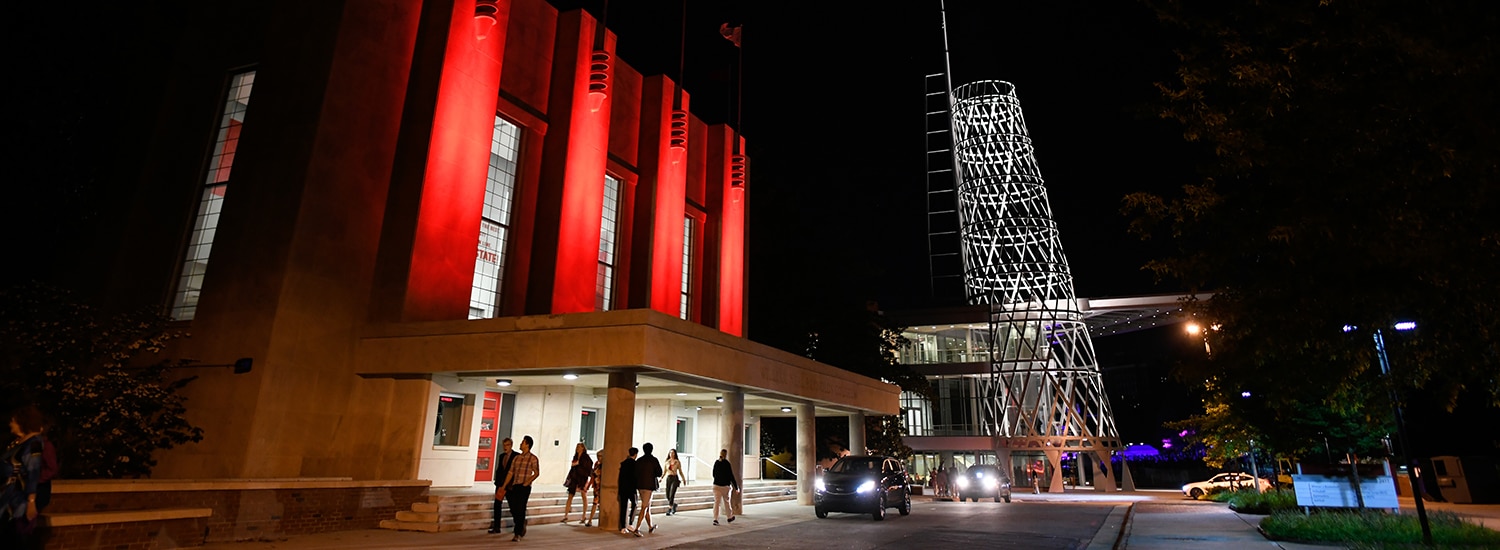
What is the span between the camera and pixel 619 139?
26.0m

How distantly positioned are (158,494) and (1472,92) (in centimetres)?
1748

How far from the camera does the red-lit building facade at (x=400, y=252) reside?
54.3 ft

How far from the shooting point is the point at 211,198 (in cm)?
1919

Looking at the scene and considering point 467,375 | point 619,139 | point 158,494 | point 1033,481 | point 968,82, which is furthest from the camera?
point 968,82

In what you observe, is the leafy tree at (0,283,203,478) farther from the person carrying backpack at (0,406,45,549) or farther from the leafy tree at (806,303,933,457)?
the leafy tree at (806,303,933,457)

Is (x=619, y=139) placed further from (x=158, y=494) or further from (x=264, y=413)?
(x=158, y=494)

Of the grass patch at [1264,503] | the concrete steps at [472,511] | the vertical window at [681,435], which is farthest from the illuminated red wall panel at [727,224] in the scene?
the grass patch at [1264,503]

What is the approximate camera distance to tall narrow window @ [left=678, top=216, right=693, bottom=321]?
29.2 m

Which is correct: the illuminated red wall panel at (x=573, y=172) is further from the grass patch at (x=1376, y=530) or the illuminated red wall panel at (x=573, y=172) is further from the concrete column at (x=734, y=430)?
the grass patch at (x=1376, y=530)

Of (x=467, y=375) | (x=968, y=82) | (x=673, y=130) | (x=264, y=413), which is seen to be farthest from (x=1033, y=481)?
(x=264, y=413)

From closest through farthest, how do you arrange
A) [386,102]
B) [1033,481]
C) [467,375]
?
[467,375], [386,102], [1033,481]

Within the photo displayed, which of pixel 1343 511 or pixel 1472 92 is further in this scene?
pixel 1343 511

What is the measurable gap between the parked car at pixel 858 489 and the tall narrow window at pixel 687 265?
979 cm

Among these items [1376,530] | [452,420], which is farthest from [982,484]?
[452,420]
